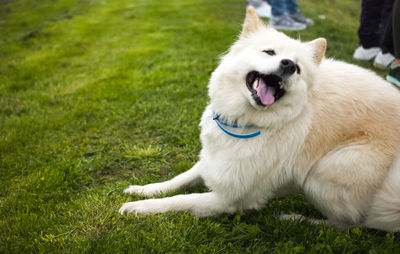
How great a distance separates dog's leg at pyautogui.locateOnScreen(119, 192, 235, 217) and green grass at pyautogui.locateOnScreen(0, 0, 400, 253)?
0.07 m

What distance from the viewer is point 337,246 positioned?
2.13m

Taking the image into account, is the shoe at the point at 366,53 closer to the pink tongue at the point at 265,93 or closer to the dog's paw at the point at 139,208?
the pink tongue at the point at 265,93

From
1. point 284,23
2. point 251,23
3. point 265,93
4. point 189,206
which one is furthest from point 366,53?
point 189,206

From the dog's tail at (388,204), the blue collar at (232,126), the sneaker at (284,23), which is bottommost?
the dog's tail at (388,204)

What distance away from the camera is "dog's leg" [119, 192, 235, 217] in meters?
2.41

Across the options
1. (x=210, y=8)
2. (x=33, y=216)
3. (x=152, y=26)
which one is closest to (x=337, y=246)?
(x=33, y=216)

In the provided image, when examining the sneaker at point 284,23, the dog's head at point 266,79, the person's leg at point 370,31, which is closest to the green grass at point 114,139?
the person's leg at point 370,31

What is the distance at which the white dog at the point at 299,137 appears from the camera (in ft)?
6.98

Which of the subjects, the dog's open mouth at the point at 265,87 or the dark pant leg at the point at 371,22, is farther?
the dark pant leg at the point at 371,22

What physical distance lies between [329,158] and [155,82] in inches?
143

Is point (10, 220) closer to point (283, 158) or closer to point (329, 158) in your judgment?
point (283, 158)

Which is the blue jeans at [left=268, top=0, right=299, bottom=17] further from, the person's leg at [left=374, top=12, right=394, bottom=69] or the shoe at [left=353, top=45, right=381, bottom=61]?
the person's leg at [left=374, top=12, right=394, bottom=69]

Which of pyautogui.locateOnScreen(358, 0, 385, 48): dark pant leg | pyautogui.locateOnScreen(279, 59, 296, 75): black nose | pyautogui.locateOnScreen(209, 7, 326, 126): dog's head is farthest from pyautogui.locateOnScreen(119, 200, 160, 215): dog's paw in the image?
pyautogui.locateOnScreen(358, 0, 385, 48): dark pant leg

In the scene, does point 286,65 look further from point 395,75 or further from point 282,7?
point 282,7
